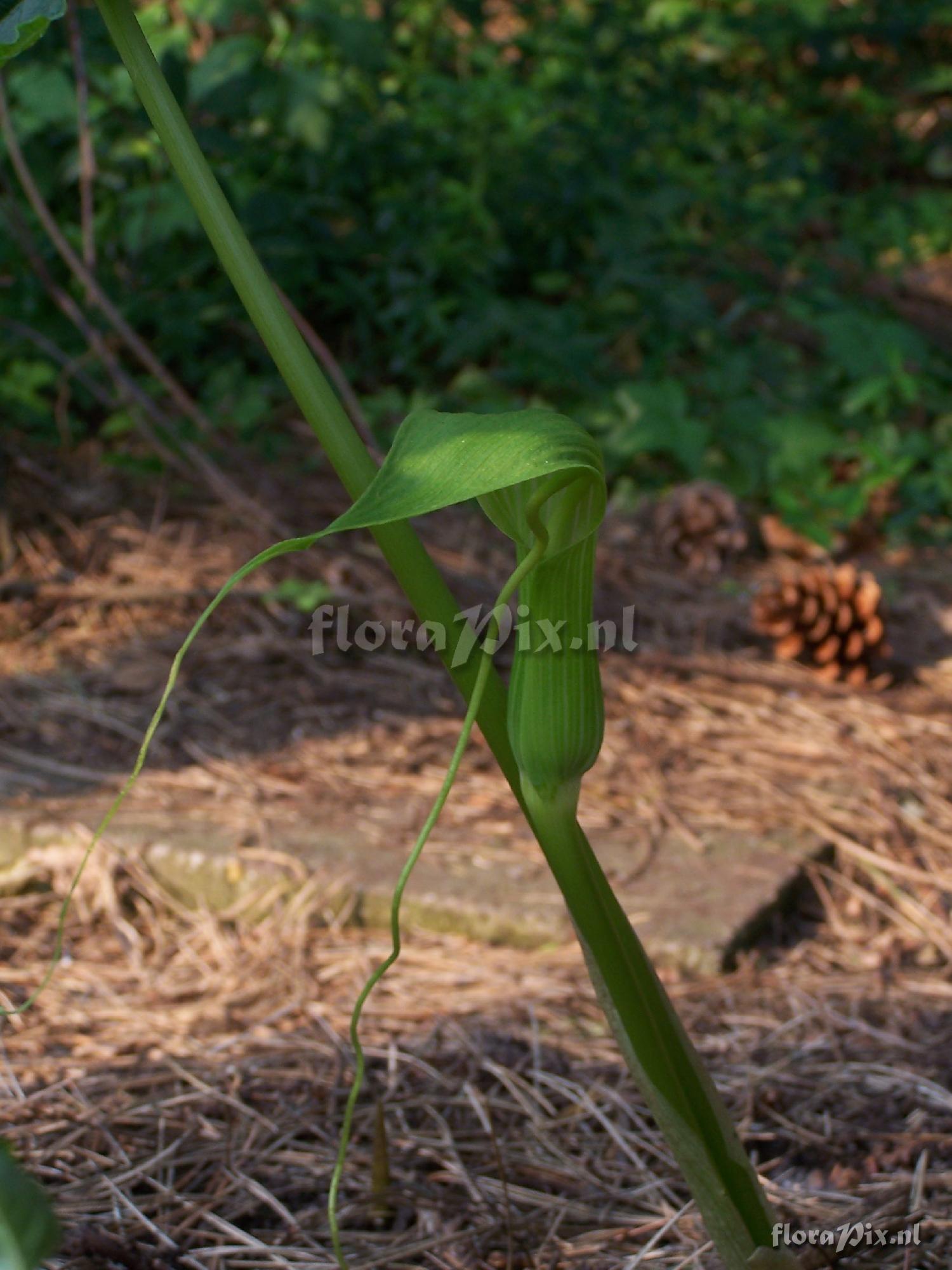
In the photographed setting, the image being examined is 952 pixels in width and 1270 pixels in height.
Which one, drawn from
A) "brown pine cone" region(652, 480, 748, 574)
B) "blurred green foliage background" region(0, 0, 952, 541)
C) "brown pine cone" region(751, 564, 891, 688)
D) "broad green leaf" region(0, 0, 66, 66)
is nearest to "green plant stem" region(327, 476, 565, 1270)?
"broad green leaf" region(0, 0, 66, 66)

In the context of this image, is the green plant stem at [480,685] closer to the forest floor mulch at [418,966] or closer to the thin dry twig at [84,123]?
the forest floor mulch at [418,966]

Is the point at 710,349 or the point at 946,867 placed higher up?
the point at 710,349

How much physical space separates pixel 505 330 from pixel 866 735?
1239 mm

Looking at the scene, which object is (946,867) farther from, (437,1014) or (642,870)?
(437,1014)

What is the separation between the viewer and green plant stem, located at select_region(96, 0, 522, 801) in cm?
50

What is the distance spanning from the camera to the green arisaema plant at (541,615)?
0.46 meters

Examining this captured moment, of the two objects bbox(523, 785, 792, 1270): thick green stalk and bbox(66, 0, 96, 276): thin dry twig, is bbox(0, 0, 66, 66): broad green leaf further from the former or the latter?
bbox(66, 0, 96, 276): thin dry twig

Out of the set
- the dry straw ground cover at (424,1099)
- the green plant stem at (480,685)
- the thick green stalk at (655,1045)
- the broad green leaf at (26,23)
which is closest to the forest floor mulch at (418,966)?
the dry straw ground cover at (424,1099)

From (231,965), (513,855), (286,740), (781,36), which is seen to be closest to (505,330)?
(286,740)

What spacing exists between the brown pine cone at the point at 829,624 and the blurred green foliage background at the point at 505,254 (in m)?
0.42

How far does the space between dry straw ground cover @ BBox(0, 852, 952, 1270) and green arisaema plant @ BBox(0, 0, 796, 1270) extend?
0.20 metres

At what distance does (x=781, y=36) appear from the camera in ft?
12.1

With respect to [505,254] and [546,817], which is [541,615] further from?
[505,254]

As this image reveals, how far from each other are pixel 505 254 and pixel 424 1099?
1.98 metres
